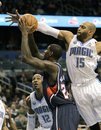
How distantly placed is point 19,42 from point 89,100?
13.3 metres

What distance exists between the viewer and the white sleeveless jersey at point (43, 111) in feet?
25.1

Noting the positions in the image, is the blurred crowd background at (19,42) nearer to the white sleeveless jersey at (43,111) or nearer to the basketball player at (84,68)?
the white sleeveless jersey at (43,111)

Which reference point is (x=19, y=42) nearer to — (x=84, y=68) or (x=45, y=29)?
(x=45, y=29)

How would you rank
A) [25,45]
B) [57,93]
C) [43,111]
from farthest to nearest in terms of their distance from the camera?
[43,111], [57,93], [25,45]

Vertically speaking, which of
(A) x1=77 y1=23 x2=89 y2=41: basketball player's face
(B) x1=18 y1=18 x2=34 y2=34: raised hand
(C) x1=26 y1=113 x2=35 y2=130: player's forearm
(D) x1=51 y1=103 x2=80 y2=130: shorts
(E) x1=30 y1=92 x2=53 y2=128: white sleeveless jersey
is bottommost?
(C) x1=26 y1=113 x2=35 y2=130: player's forearm

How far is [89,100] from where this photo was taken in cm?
646

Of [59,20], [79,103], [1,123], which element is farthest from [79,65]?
[59,20]

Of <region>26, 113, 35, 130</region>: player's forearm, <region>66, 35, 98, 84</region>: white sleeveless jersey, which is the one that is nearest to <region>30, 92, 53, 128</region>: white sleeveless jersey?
<region>26, 113, 35, 130</region>: player's forearm

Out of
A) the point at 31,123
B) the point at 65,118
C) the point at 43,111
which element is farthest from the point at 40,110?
the point at 65,118

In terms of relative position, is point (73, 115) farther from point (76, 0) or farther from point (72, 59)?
point (76, 0)

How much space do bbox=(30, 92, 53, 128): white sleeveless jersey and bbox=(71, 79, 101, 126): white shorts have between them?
4.08 ft

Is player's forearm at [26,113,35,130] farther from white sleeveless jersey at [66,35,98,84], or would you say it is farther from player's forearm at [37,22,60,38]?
player's forearm at [37,22,60,38]

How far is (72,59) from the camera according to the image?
6363 millimetres

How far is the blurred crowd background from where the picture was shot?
1538cm
